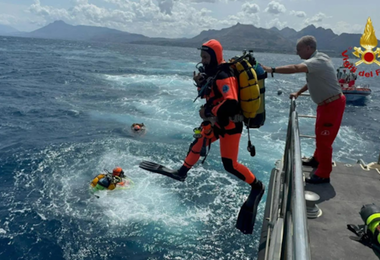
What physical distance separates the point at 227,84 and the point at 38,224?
10756 millimetres

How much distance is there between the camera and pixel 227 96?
14.0ft

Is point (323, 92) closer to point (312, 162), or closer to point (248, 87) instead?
point (248, 87)

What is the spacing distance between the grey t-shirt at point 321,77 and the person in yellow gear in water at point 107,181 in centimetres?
1093

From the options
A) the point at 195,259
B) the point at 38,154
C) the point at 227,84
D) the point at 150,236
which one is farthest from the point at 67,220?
the point at 227,84

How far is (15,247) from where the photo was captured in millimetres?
10367

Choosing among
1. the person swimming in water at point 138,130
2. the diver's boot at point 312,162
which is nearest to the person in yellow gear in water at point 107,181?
the person swimming in water at point 138,130

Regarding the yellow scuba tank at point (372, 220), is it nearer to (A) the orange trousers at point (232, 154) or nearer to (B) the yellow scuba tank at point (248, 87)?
(A) the orange trousers at point (232, 154)

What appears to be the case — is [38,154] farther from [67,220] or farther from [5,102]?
[5,102]

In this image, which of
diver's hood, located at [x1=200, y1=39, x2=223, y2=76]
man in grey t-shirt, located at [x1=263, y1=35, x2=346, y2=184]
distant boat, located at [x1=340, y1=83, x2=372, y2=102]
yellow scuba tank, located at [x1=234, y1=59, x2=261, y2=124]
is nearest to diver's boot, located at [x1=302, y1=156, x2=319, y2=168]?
man in grey t-shirt, located at [x1=263, y1=35, x2=346, y2=184]

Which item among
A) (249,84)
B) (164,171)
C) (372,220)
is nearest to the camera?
(372,220)

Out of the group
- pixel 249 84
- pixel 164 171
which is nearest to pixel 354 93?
pixel 164 171

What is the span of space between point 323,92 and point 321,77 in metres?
0.27

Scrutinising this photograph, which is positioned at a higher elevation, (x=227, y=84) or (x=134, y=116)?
(x=227, y=84)

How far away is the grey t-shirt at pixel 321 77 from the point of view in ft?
15.6
